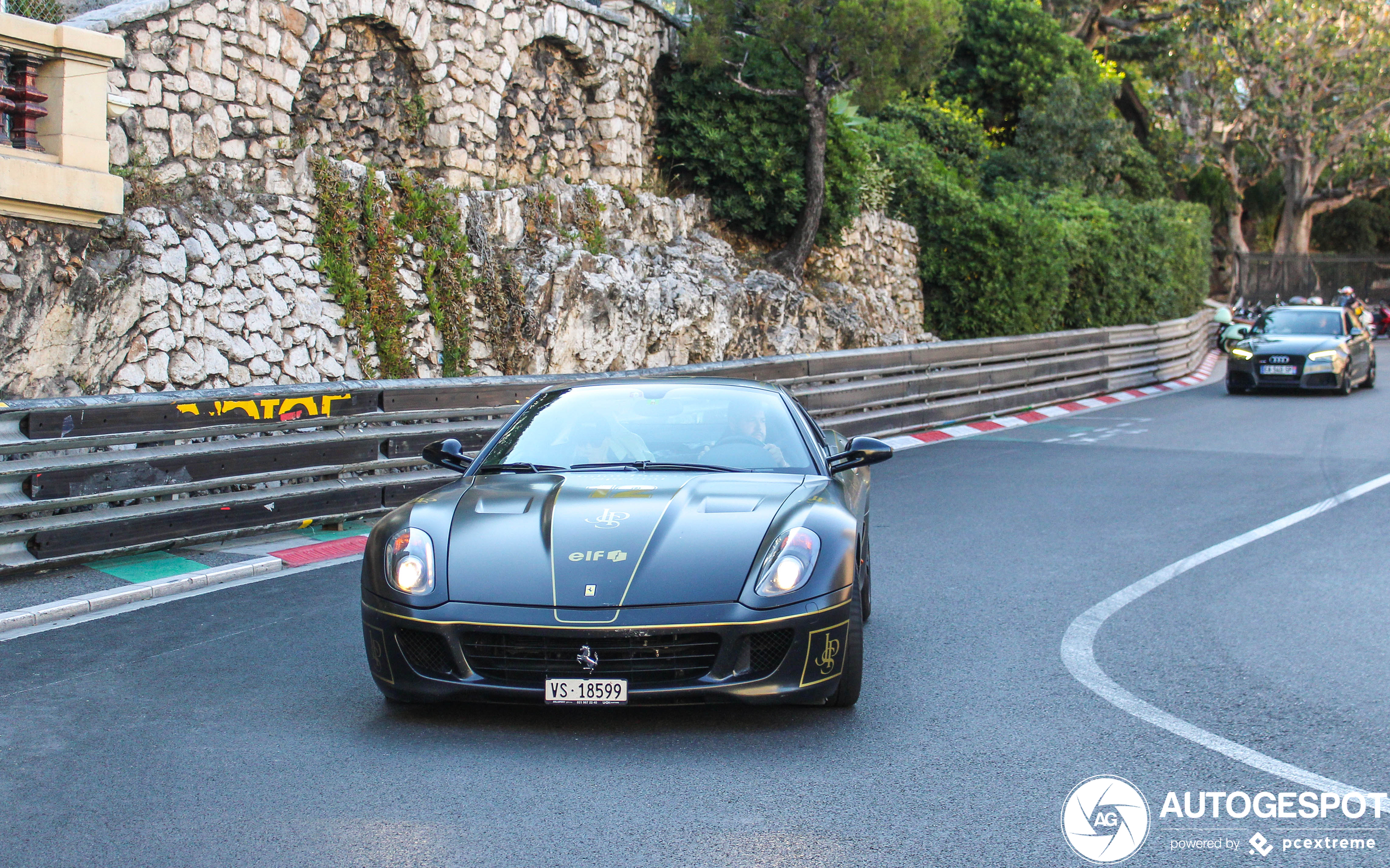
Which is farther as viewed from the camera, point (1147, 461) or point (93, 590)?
point (1147, 461)

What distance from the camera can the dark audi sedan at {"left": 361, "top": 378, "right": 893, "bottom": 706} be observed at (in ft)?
14.7

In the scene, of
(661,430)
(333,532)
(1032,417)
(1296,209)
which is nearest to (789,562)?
(661,430)

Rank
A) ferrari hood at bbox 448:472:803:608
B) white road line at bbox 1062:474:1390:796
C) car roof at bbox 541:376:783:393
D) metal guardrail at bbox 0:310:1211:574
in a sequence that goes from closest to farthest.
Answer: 1. white road line at bbox 1062:474:1390:796
2. ferrari hood at bbox 448:472:803:608
3. car roof at bbox 541:376:783:393
4. metal guardrail at bbox 0:310:1211:574

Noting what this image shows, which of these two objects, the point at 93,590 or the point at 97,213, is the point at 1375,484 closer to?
the point at 93,590

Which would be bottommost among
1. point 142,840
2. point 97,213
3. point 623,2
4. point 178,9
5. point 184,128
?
point 142,840

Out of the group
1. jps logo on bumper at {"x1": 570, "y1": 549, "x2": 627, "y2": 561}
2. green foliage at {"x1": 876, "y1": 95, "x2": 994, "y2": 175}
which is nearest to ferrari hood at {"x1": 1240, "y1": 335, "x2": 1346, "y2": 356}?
green foliage at {"x1": 876, "y1": 95, "x2": 994, "y2": 175}

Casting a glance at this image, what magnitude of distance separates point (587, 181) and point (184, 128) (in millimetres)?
6540

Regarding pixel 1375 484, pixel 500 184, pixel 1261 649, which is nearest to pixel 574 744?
pixel 1261 649

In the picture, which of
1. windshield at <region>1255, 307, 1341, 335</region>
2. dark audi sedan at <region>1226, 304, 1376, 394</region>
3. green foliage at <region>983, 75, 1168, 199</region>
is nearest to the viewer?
dark audi sedan at <region>1226, 304, 1376, 394</region>

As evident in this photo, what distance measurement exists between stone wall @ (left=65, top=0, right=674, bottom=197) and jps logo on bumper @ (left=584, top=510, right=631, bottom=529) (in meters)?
8.74

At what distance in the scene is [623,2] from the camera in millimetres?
19078

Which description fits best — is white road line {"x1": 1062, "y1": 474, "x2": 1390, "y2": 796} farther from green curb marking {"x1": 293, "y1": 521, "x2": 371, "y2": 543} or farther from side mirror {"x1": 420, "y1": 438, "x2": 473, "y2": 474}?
green curb marking {"x1": 293, "y1": 521, "x2": 371, "y2": 543}

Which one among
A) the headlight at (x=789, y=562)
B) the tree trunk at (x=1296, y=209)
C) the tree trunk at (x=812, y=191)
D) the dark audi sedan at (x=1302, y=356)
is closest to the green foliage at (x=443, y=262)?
the tree trunk at (x=812, y=191)

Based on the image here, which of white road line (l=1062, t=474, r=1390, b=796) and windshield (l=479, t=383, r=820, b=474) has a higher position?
windshield (l=479, t=383, r=820, b=474)
